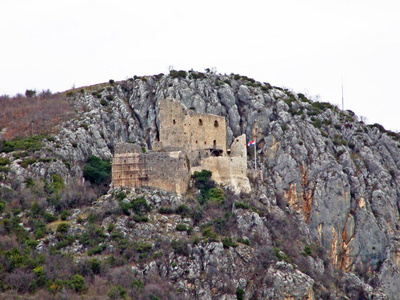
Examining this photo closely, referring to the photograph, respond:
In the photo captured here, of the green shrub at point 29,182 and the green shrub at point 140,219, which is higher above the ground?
the green shrub at point 29,182

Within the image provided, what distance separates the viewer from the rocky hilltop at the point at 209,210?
2795 inches

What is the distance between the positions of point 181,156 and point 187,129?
18.9 feet

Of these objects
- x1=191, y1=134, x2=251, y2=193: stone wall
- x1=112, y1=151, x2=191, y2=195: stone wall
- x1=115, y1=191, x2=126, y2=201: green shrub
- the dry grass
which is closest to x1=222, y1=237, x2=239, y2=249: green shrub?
x1=112, y1=151, x2=191, y2=195: stone wall

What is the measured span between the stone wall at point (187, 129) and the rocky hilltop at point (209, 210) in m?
4.61

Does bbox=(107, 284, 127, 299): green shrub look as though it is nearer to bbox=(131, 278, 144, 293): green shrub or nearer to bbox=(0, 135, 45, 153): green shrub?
bbox=(131, 278, 144, 293): green shrub

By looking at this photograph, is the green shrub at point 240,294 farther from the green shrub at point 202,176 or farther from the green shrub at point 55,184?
the green shrub at point 55,184

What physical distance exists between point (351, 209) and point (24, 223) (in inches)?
1467

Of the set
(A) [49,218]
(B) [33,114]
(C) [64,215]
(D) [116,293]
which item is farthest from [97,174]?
(D) [116,293]

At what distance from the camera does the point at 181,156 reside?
79562 millimetres

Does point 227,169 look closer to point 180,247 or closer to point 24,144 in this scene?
point 180,247

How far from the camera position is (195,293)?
70688 millimetres

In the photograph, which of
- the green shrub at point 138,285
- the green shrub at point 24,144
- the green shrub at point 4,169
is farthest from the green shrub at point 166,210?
the green shrub at point 24,144

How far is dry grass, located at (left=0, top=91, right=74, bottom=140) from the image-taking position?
313 feet

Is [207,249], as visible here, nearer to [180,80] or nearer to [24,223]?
[24,223]
